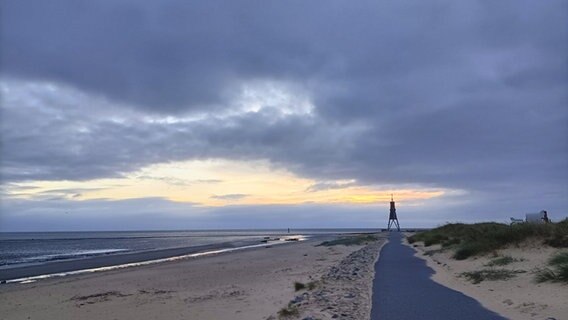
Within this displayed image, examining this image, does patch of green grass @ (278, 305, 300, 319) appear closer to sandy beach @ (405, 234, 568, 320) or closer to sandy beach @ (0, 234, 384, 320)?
sandy beach @ (0, 234, 384, 320)

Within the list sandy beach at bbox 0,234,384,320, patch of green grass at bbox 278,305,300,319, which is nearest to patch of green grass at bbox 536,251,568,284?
sandy beach at bbox 0,234,384,320

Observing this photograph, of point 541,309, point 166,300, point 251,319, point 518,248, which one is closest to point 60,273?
point 166,300

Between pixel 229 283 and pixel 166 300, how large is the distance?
515cm

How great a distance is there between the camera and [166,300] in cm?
1816

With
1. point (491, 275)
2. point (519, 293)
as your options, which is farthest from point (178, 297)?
point (519, 293)

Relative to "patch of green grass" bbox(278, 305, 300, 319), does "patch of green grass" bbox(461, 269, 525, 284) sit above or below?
above

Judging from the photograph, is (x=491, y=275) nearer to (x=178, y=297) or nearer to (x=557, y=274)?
(x=557, y=274)

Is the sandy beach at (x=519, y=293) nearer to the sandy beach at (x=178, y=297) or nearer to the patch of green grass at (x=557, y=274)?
the patch of green grass at (x=557, y=274)

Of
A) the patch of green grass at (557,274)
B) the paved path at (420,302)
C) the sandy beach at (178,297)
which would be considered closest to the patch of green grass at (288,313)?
the sandy beach at (178,297)

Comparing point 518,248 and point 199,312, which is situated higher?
point 518,248

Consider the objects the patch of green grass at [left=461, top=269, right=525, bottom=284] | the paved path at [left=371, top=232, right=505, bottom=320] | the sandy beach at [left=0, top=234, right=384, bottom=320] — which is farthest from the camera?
the patch of green grass at [left=461, top=269, right=525, bottom=284]

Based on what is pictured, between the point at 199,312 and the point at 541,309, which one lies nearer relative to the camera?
the point at 541,309

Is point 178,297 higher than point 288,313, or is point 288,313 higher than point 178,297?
point 288,313

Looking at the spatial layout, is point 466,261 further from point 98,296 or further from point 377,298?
point 98,296
